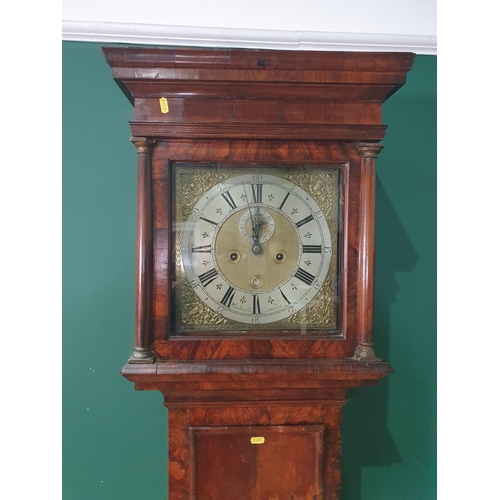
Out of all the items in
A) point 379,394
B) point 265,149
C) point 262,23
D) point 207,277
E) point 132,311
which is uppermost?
point 262,23

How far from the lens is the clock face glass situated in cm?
80

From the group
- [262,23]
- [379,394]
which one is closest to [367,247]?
[379,394]

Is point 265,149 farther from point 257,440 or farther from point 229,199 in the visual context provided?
point 257,440

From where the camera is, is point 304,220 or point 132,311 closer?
point 304,220

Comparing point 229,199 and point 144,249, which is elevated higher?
point 229,199

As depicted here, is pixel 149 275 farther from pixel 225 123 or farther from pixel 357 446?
pixel 357 446

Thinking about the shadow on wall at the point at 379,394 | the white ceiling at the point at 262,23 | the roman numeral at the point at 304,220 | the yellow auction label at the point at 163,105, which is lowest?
the shadow on wall at the point at 379,394

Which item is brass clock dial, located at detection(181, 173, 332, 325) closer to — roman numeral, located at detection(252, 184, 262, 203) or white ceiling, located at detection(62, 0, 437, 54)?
roman numeral, located at detection(252, 184, 262, 203)

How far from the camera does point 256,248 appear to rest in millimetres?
801

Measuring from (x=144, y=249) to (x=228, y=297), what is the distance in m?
0.20

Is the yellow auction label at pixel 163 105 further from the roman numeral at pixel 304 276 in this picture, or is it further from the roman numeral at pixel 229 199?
the roman numeral at pixel 304 276

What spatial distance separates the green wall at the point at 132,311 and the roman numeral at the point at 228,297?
43 centimetres

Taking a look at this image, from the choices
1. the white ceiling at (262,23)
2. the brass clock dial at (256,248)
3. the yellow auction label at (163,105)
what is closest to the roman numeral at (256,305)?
the brass clock dial at (256,248)

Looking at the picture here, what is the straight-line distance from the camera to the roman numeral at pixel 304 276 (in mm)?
806
